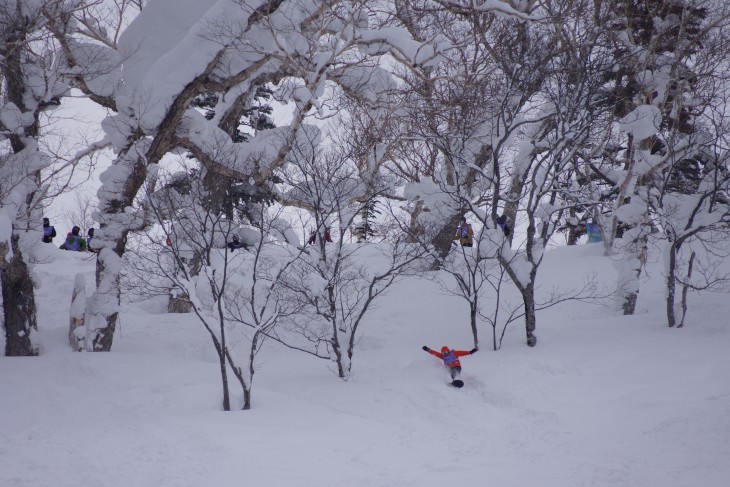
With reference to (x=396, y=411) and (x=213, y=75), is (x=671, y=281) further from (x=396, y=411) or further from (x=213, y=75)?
(x=213, y=75)

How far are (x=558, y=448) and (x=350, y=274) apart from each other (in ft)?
19.3

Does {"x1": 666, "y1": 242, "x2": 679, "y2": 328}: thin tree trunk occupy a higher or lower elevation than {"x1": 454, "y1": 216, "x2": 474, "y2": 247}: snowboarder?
lower

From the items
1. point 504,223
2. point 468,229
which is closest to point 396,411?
point 504,223

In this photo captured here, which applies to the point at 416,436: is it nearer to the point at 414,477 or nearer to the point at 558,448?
the point at 414,477

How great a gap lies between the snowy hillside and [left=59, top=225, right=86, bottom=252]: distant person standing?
1047cm

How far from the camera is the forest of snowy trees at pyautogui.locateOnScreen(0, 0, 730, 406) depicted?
10180 mm

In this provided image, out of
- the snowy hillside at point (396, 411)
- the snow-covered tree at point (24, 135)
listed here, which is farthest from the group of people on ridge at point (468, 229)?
the snow-covered tree at point (24, 135)

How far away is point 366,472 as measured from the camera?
6734 mm

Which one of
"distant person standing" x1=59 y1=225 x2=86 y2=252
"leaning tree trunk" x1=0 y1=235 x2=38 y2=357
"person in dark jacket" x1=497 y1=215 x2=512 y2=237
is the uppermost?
"person in dark jacket" x1=497 y1=215 x2=512 y2=237

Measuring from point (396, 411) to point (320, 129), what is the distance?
19.3ft

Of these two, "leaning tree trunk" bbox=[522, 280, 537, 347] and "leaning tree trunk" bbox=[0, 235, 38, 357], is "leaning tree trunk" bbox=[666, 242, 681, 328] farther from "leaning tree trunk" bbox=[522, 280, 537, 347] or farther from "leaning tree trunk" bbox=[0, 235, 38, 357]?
"leaning tree trunk" bbox=[0, 235, 38, 357]

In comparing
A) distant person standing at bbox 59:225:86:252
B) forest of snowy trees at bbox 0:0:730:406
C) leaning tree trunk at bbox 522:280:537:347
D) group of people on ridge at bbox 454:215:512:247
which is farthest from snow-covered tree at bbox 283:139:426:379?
distant person standing at bbox 59:225:86:252

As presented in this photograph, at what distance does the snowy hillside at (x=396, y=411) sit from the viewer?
649cm

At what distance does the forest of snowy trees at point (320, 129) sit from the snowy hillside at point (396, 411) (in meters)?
0.89
